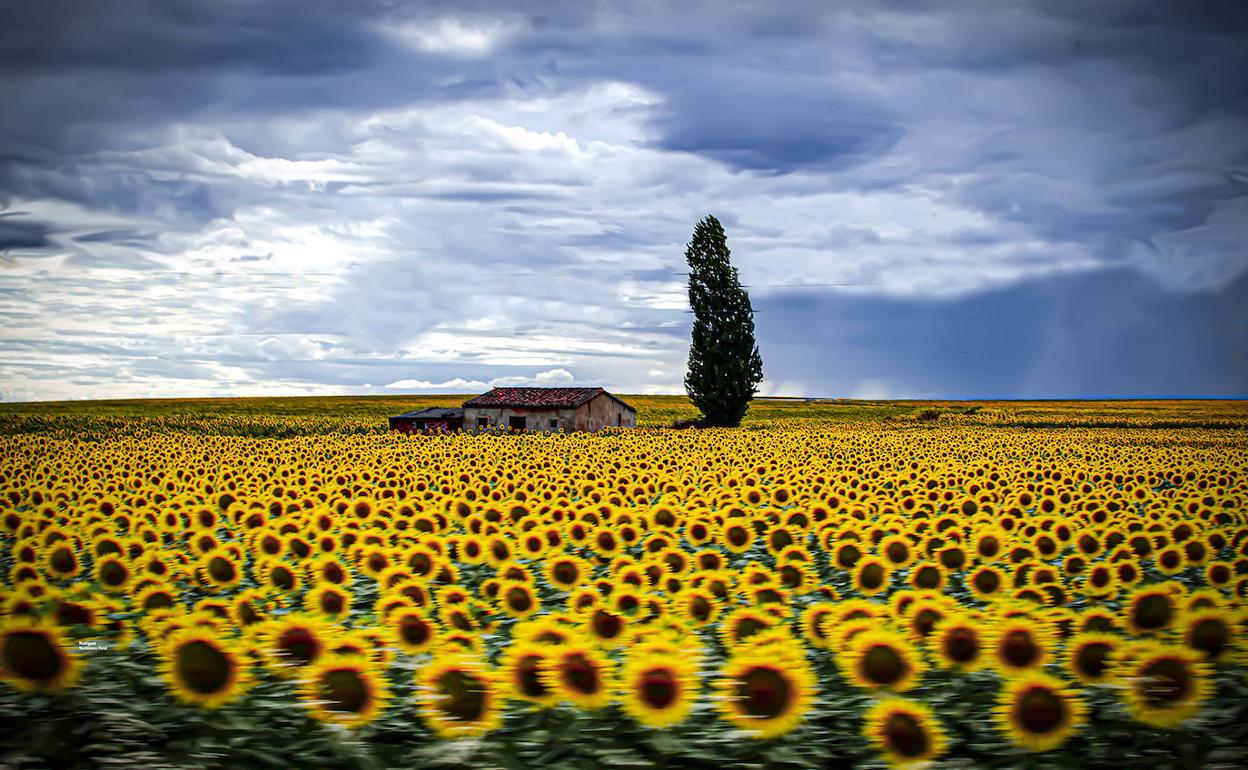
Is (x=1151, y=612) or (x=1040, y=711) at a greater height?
(x=1151, y=612)

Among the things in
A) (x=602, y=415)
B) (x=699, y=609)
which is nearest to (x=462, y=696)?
(x=699, y=609)

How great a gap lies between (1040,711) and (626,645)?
7.22 ft

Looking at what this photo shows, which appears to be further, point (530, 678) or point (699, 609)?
point (699, 609)

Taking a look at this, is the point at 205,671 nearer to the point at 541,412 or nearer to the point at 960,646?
the point at 960,646

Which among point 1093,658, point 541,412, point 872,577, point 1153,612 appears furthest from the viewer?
point 541,412

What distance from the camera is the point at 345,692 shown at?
4.04 meters

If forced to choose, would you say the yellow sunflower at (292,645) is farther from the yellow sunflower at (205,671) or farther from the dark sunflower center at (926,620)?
the dark sunflower center at (926,620)

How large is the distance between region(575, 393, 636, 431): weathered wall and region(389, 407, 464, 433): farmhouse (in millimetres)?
8889

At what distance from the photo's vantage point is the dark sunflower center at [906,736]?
3701 millimetres

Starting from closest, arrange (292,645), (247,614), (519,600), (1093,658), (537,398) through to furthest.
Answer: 1. (1093,658)
2. (292,645)
3. (247,614)
4. (519,600)
5. (537,398)

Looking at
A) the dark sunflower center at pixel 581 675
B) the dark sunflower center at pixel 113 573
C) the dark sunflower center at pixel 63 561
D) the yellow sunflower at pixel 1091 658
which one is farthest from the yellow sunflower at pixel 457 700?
the dark sunflower center at pixel 63 561

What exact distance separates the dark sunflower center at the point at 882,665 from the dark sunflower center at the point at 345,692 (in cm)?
259

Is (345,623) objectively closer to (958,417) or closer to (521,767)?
(521,767)

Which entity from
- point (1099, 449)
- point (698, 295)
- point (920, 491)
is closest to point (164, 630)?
point (920, 491)
